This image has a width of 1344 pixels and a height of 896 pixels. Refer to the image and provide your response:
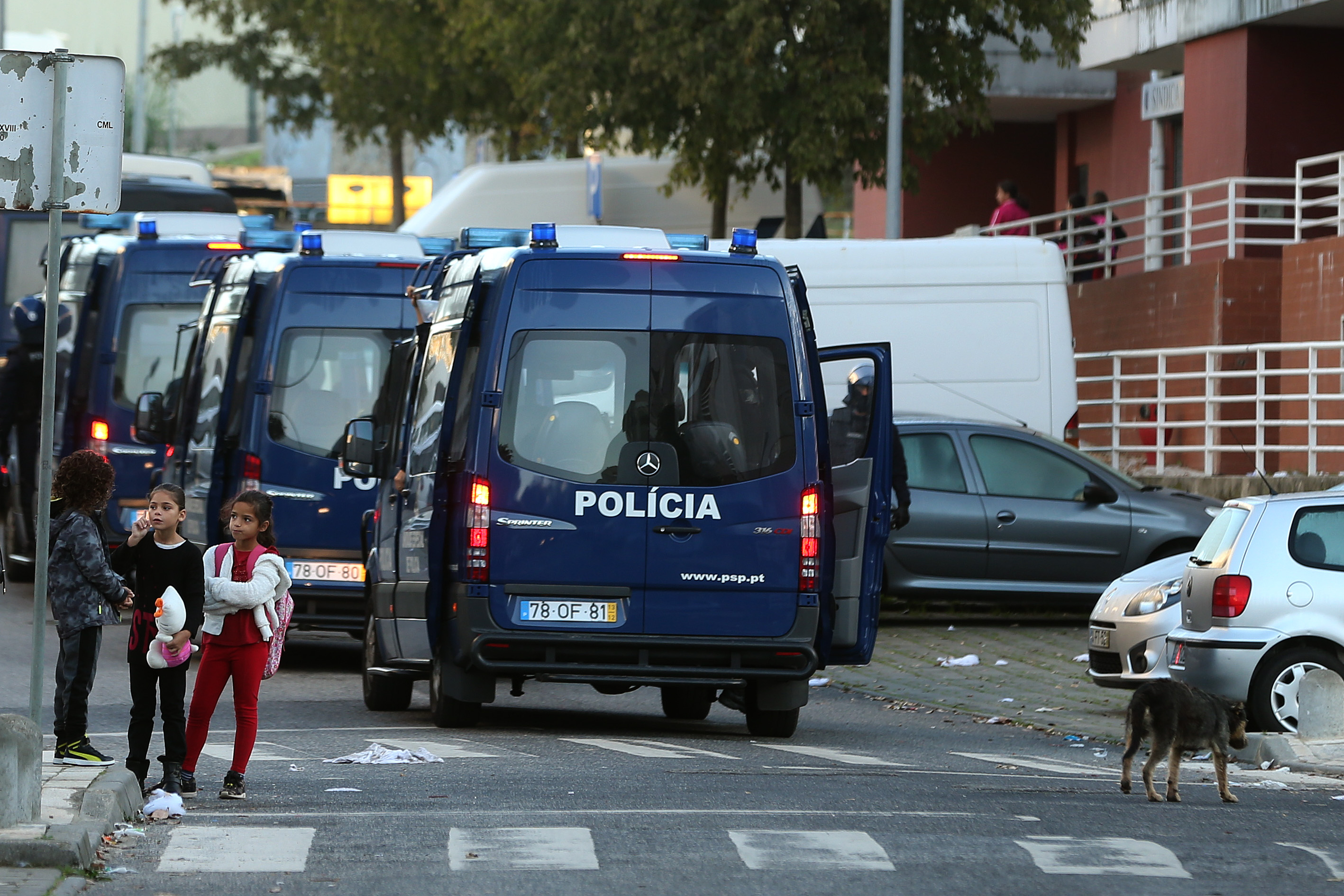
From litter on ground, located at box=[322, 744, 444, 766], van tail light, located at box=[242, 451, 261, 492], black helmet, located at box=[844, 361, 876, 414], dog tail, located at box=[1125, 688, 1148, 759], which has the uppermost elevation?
black helmet, located at box=[844, 361, 876, 414]

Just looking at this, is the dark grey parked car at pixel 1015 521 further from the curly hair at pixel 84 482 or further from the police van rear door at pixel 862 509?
the curly hair at pixel 84 482

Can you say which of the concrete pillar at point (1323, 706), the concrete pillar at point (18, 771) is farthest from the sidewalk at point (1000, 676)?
the concrete pillar at point (18, 771)

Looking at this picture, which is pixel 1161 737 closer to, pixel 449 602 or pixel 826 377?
pixel 449 602

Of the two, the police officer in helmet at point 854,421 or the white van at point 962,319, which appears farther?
the white van at point 962,319

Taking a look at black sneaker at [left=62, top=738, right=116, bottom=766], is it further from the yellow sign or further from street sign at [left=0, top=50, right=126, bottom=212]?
the yellow sign

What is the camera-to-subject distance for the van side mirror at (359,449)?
13023 millimetres

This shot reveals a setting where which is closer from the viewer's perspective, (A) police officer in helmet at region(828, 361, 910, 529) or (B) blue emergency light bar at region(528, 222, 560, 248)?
(B) blue emergency light bar at region(528, 222, 560, 248)

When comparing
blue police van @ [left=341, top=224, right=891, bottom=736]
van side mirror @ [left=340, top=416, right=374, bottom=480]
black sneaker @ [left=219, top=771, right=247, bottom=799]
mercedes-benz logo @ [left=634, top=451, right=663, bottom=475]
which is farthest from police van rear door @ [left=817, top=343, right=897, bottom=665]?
black sneaker @ [left=219, top=771, right=247, bottom=799]

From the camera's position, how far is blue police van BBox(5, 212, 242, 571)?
701 inches

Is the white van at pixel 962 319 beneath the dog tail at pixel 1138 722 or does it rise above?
above

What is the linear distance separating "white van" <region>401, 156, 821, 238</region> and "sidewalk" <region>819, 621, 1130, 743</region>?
1283 cm

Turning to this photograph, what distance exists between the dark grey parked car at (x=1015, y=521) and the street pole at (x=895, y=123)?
9.12 meters

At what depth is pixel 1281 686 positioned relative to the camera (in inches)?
464

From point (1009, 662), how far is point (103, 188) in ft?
30.5
